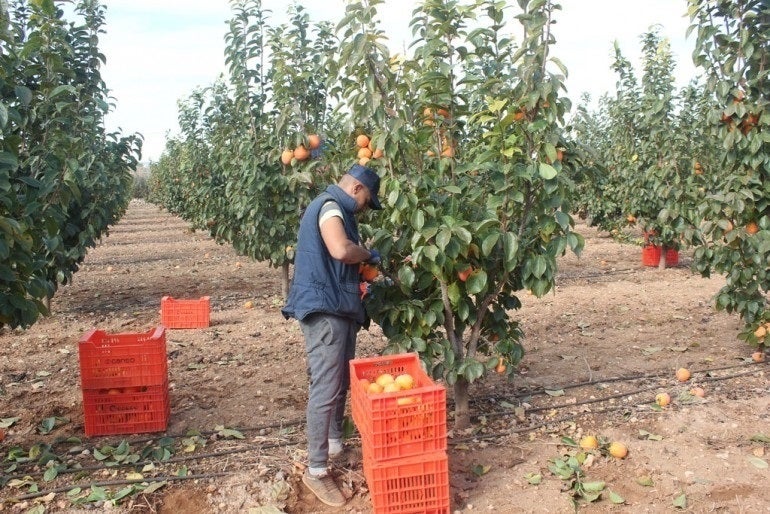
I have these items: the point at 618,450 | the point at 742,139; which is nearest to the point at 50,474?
the point at 618,450

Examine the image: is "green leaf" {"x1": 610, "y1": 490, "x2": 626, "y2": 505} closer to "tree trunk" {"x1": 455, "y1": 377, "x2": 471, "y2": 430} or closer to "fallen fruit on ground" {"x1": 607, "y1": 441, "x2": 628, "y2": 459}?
"fallen fruit on ground" {"x1": 607, "y1": 441, "x2": 628, "y2": 459}

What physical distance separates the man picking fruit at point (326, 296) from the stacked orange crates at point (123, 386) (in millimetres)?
1335

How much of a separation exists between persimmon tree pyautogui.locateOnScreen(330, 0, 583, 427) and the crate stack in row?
155 cm

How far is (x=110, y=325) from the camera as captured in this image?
8.08m

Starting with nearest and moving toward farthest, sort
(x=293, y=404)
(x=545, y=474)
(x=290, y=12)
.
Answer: (x=545, y=474) → (x=293, y=404) → (x=290, y=12)

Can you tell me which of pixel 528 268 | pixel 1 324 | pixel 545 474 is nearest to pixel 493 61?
pixel 528 268

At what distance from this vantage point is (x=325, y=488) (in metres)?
3.45

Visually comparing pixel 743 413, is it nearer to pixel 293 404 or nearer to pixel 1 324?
pixel 293 404

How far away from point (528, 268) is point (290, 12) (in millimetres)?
5373

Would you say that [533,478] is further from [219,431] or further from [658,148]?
[658,148]

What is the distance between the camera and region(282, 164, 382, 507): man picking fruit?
3379mm

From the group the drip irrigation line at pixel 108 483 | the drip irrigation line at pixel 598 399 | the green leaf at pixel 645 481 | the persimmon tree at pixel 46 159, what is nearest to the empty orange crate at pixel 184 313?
the persimmon tree at pixel 46 159

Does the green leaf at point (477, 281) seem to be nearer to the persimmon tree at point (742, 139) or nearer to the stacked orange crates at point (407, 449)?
the stacked orange crates at point (407, 449)

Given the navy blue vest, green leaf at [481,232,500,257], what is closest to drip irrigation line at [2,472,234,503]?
the navy blue vest
